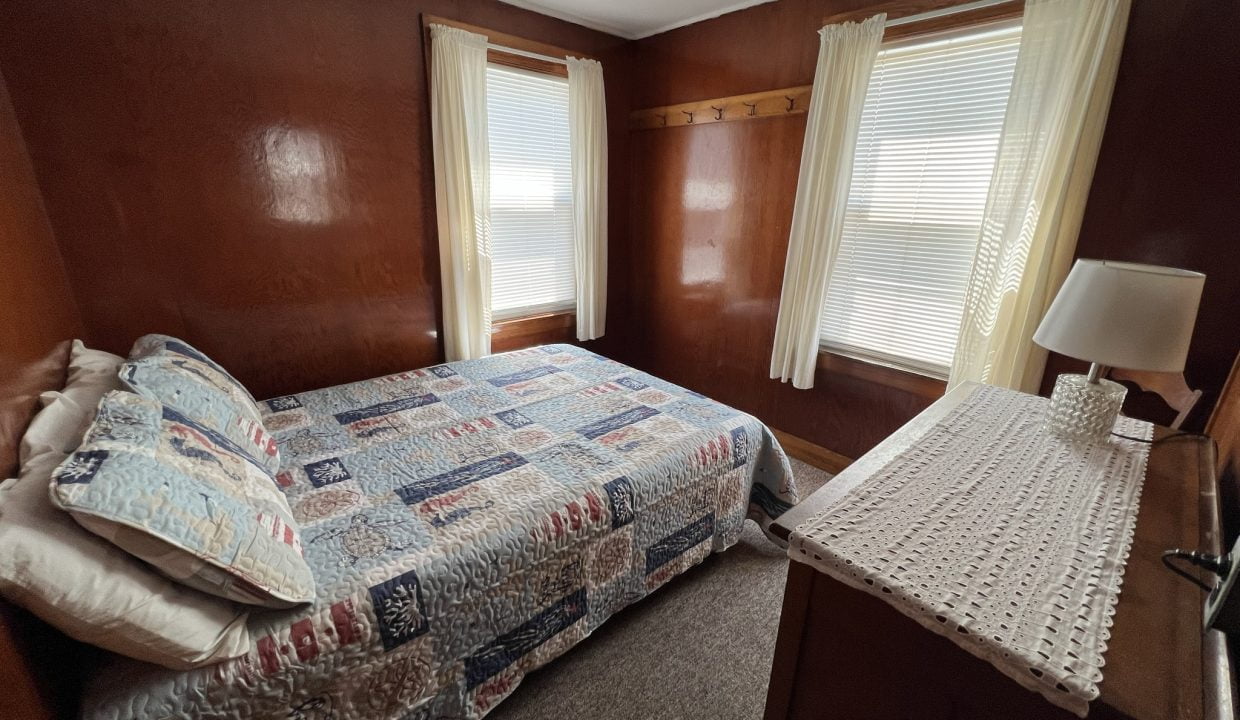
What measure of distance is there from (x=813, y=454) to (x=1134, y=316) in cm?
190

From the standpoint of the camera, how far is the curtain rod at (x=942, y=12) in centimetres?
190

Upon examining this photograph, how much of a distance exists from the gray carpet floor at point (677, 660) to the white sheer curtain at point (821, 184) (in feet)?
3.86

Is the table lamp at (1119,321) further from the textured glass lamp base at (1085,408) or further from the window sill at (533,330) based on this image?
the window sill at (533,330)

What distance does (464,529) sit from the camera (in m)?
1.32

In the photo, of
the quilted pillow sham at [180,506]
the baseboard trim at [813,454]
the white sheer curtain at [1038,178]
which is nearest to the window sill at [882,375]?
the white sheer curtain at [1038,178]

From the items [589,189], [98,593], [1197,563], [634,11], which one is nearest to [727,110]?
[634,11]

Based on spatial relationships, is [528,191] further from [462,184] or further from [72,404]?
[72,404]

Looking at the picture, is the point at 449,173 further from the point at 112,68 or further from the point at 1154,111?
the point at 1154,111

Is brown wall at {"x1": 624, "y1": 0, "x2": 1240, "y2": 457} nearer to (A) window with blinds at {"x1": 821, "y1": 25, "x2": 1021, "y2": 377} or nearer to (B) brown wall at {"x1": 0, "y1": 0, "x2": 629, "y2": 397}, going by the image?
(A) window with blinds at {"x1": 821, "y1": 25, "x2": 1021, "y2": 377}

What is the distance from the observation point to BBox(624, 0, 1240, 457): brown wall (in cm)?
161

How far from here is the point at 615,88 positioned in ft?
10.5

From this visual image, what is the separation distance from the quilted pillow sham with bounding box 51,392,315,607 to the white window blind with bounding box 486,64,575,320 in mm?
1868

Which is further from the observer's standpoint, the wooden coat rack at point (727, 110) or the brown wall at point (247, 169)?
the wooden coat rack at point (727, 110)

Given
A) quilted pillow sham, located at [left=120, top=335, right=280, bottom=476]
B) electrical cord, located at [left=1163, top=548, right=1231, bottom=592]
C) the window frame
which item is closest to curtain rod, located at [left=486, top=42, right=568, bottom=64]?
the window frame
